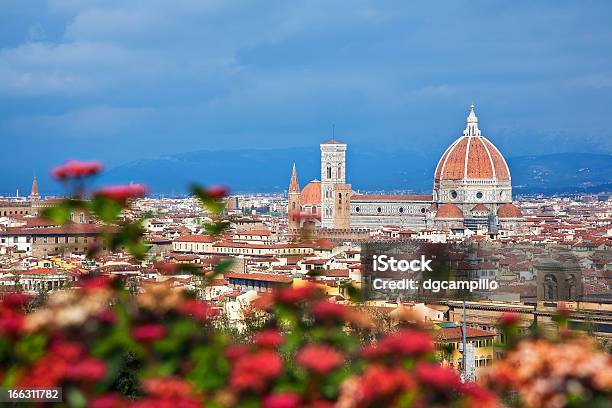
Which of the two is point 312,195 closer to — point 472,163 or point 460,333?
point 472,163

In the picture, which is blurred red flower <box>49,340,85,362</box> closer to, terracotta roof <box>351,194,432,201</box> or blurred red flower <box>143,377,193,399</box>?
blurred red flower <box>143,377,193,399</box>

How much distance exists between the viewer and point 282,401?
9.78 ft

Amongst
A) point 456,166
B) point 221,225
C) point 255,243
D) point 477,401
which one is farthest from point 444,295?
point 456,166

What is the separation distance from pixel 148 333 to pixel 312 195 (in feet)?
291

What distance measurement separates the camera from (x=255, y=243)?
207 feet

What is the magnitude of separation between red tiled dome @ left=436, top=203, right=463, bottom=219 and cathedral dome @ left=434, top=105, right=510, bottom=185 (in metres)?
2.80

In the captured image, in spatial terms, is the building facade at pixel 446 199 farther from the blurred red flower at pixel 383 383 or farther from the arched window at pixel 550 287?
Answer: the blurred red flower at pixel 383 383

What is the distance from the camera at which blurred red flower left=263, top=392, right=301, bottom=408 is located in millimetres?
2977

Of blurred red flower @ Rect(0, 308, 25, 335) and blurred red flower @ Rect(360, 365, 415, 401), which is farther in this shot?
blurred red flower @ Rect(0, 308, 25, 335)

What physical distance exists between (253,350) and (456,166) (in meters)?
80.5

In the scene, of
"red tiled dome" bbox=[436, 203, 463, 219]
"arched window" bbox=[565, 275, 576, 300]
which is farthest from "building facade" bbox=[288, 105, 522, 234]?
"arched window" bbox=[565, 275, 576, 300]

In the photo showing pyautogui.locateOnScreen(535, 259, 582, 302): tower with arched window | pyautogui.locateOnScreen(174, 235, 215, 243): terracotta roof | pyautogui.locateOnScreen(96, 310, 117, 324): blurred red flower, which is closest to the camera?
pyautogui.locateOnScreen(96, 310, 117, 324): blurred red flower

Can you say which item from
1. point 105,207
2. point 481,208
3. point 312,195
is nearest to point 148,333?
point 105,207

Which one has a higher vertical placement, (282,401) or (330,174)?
(330,174)
